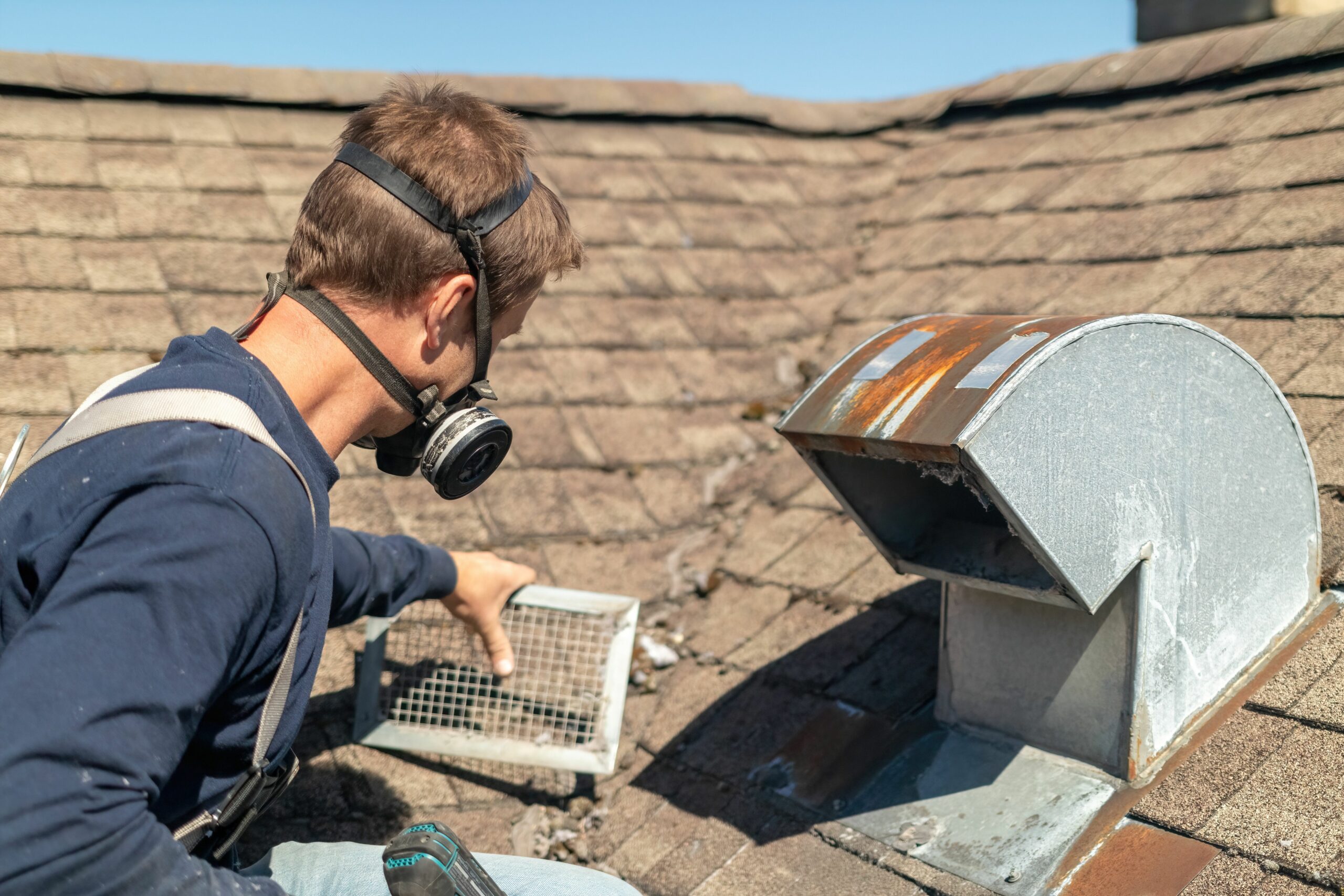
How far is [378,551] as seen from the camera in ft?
7.78

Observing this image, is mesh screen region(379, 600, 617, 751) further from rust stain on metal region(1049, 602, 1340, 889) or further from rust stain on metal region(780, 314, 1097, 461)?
A: rust stain on metal region(1049, 602, 1340, 889)

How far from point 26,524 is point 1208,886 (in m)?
1.94

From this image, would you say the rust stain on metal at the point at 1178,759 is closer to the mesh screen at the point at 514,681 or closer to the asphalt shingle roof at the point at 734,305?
the asphalt shingle roof at the point at 734,305

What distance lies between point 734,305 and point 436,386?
272 centimetres

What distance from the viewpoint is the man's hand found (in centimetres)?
261

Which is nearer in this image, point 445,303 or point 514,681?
point 445,303

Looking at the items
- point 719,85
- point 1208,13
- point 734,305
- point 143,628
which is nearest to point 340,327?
point 143,628

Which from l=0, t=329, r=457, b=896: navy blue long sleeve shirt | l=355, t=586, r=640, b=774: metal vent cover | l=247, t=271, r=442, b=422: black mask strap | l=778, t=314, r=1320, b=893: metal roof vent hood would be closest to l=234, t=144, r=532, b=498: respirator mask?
l=247, t=271, r=442, b=422: black mask strap

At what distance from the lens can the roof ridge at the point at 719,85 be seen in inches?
157

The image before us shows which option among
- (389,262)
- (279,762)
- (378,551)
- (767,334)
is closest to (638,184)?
(767,334)

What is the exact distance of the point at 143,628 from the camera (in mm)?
1189

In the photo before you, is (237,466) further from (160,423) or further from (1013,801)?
(1013,801)

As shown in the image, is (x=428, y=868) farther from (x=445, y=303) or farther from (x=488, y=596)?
(x=488, y=596)

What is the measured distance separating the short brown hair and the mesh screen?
4.14 feet
